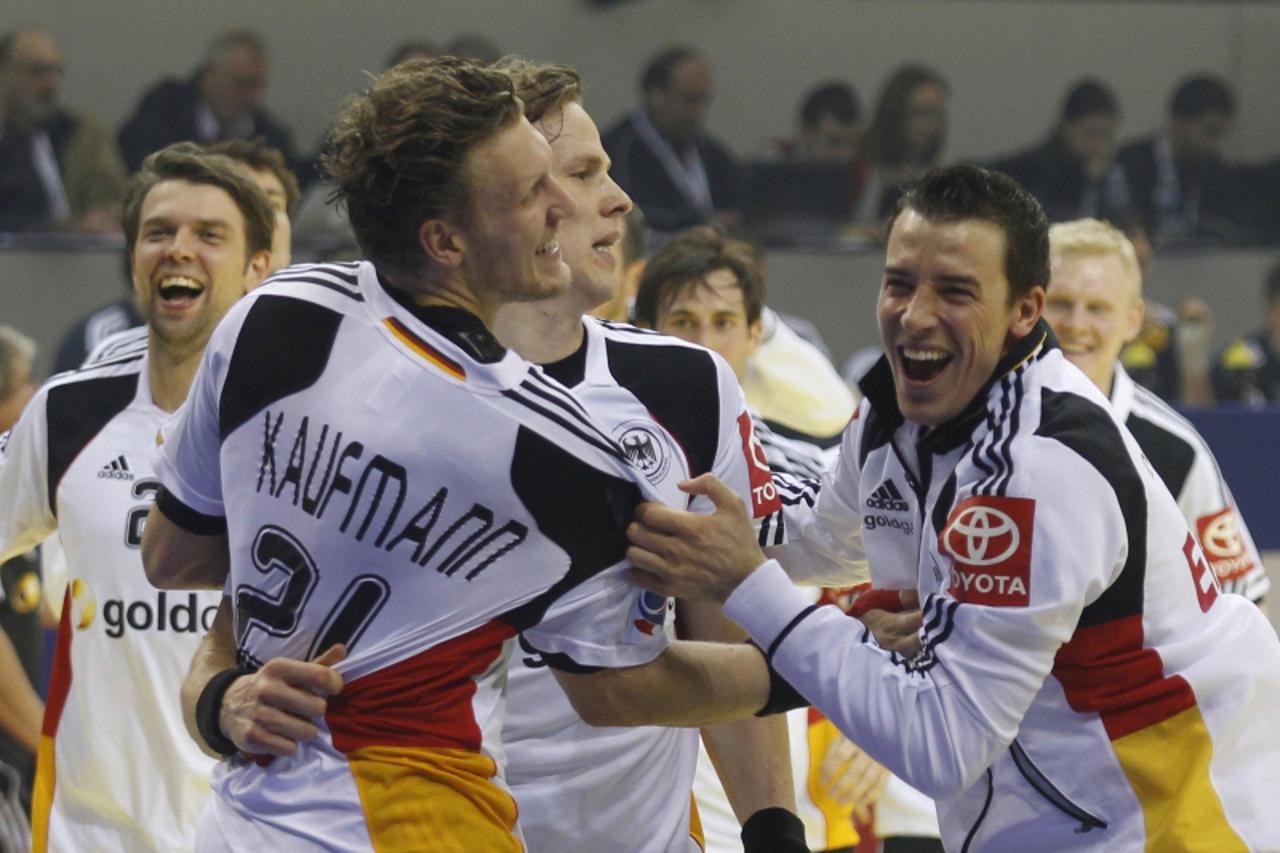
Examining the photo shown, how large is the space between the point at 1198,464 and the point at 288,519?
3.02 metres

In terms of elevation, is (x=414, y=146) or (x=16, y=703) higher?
(x=414, y=146)

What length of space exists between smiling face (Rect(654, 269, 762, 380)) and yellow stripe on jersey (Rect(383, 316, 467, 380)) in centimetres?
225

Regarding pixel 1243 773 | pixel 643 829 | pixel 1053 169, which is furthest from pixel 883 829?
pixel 1053 169

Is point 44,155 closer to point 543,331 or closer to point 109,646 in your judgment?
point 109,646

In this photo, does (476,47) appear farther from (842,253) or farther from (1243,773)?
(1243,773)

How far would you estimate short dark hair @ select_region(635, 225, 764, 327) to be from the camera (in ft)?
15.6

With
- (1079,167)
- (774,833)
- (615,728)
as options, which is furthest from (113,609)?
(1079,167)

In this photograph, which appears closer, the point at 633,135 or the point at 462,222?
the point at 462,222

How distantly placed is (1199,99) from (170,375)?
9.21 m

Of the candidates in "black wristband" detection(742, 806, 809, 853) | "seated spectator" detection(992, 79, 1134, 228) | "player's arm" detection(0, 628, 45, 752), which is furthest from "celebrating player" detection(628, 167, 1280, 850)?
"seated spectator" detection(992, 79, 1134, 228)

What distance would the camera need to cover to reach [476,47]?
9.96 metres

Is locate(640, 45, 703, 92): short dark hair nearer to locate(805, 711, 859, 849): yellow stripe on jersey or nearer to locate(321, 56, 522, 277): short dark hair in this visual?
locate(805, 711, 859, 849): yellow stripe on jersey

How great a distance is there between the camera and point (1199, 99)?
11.9m

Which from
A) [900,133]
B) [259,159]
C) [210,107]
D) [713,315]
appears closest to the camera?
[713,315]
